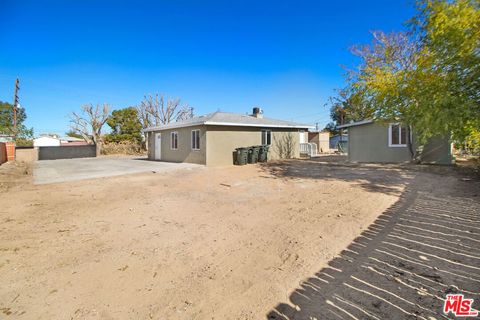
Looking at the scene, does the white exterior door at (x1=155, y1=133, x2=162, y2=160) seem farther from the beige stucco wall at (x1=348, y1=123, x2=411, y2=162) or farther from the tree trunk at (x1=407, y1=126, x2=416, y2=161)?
the tree trunk at (x1=407, y1=126, x2=416, y2=161)

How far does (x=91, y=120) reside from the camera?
97.5ft

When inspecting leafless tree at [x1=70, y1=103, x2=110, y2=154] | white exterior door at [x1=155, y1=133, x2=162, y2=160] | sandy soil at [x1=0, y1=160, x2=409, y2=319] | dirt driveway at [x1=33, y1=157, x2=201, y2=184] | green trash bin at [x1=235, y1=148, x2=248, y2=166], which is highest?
leafless tree at [x1=70, y1=103, x2=110, y2=154]

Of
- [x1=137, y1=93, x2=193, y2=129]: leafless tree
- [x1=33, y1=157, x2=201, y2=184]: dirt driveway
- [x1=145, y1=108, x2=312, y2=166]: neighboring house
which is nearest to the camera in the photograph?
[x1=33, y1=157, x2=201, y2=184]: dirt driveway

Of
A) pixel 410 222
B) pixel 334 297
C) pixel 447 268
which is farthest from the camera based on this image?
pixel 410 222

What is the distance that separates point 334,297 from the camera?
204 cm

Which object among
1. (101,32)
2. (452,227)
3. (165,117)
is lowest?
(452,227)

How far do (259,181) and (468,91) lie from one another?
21.8 feet

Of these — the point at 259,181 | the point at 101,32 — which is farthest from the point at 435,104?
the point at 101,32

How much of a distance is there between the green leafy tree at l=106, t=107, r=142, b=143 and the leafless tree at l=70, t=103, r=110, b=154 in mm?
2301

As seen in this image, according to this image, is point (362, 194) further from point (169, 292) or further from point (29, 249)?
point (29, 249)

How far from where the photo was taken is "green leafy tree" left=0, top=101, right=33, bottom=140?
3144cm

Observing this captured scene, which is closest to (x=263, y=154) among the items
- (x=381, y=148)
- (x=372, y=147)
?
(x=372, y=147)

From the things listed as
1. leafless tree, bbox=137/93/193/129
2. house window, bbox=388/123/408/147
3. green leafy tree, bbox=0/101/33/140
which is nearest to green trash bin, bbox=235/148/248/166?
house window, bbox=388/123/408/147

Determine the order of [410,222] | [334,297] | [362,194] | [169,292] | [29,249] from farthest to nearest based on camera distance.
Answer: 1. [362,194]
2. [410,222]
3. [29,249]
4. [169,292]
5. [334,297]
